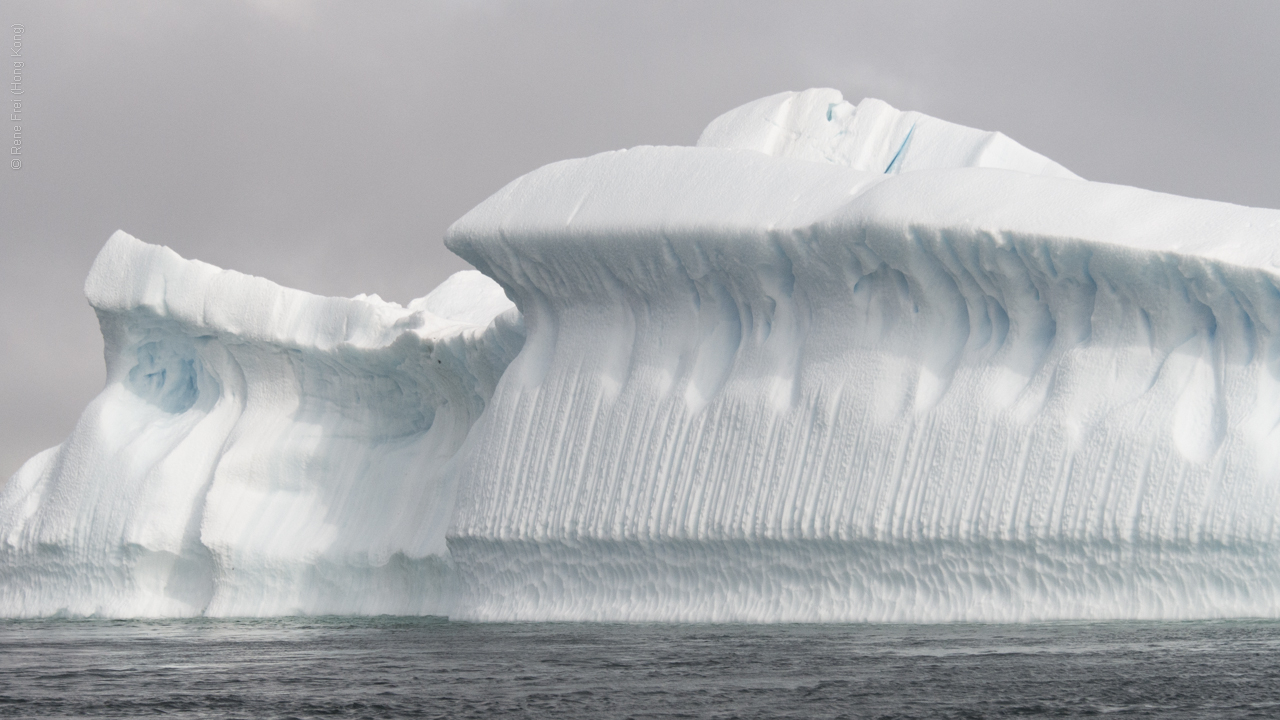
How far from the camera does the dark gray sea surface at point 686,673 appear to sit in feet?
20.7

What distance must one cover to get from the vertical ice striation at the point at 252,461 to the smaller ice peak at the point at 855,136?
14.3 feet

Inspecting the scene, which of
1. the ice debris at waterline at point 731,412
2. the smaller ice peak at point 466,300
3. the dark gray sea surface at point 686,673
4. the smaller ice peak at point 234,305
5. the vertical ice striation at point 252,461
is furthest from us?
the smaller ice peak at point 466,300

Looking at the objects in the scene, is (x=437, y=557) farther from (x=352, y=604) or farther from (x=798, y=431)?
(x=798, y=431)

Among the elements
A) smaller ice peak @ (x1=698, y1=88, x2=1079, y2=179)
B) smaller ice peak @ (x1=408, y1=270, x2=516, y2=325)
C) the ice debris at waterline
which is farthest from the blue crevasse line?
smaller ice peak @ (x1=408, y1=270, x2=516, y2=325)

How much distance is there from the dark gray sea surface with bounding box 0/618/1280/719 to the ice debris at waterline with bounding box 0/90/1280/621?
93 cm

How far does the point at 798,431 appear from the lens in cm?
1298

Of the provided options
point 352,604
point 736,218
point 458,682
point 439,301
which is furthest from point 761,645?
point 439,301

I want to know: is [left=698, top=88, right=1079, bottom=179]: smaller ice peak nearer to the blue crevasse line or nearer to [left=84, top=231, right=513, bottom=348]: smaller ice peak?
the blue crevasse line

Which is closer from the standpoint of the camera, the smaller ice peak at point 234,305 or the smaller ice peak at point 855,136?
the smaller ice peak at point 855,136

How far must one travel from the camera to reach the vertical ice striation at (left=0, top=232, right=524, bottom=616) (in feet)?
56.8

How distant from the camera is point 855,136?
18.1 m

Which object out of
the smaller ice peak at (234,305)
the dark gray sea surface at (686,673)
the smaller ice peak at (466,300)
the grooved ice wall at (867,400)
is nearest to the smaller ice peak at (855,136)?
the grooved ice wall at (867,400)

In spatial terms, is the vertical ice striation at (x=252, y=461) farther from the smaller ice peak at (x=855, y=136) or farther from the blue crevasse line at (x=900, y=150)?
the blue crevasse line at (x=900, y=150)

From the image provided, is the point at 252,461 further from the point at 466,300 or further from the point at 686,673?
the point at 686,673
